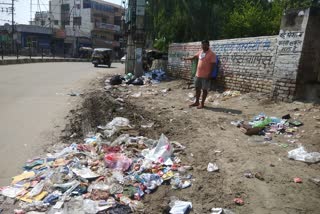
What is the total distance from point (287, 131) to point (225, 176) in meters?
2.17

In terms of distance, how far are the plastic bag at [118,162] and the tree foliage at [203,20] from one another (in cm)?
1496

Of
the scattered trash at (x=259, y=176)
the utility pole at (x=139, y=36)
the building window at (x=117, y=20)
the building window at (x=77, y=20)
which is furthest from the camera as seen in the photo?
the building window at (x=117, y=20)

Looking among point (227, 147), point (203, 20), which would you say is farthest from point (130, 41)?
point (227, 147)

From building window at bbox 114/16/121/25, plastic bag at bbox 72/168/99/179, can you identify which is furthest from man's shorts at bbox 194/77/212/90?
building window at bbox 114/16/121/25

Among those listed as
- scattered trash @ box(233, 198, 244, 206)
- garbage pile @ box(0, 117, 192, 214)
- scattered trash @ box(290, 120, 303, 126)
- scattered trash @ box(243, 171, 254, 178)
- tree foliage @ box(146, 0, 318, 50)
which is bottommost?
→ garbage pile @ box(0, 117, 192, 214)

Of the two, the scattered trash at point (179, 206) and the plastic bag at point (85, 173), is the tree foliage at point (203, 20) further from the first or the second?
the scattered trash at point (179, 206)

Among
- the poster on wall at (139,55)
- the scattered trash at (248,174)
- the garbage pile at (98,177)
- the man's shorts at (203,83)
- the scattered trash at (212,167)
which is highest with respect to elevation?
the poster on wall at (139,55)

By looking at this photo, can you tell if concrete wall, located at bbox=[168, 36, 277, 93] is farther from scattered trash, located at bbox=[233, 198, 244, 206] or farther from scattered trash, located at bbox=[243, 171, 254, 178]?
scattered trash, located at bbox=[233, 198, 244, 206]

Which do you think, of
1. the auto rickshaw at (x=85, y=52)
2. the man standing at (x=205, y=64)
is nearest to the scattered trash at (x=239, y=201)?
the man standing at (x=205, y=64)

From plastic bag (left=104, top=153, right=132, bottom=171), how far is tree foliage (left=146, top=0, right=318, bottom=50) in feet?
49.1

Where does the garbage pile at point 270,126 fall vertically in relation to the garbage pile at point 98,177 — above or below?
above

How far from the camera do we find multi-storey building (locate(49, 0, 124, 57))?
52531mm

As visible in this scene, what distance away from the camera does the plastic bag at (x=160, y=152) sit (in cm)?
436

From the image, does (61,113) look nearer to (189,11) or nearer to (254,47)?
(254,47)
